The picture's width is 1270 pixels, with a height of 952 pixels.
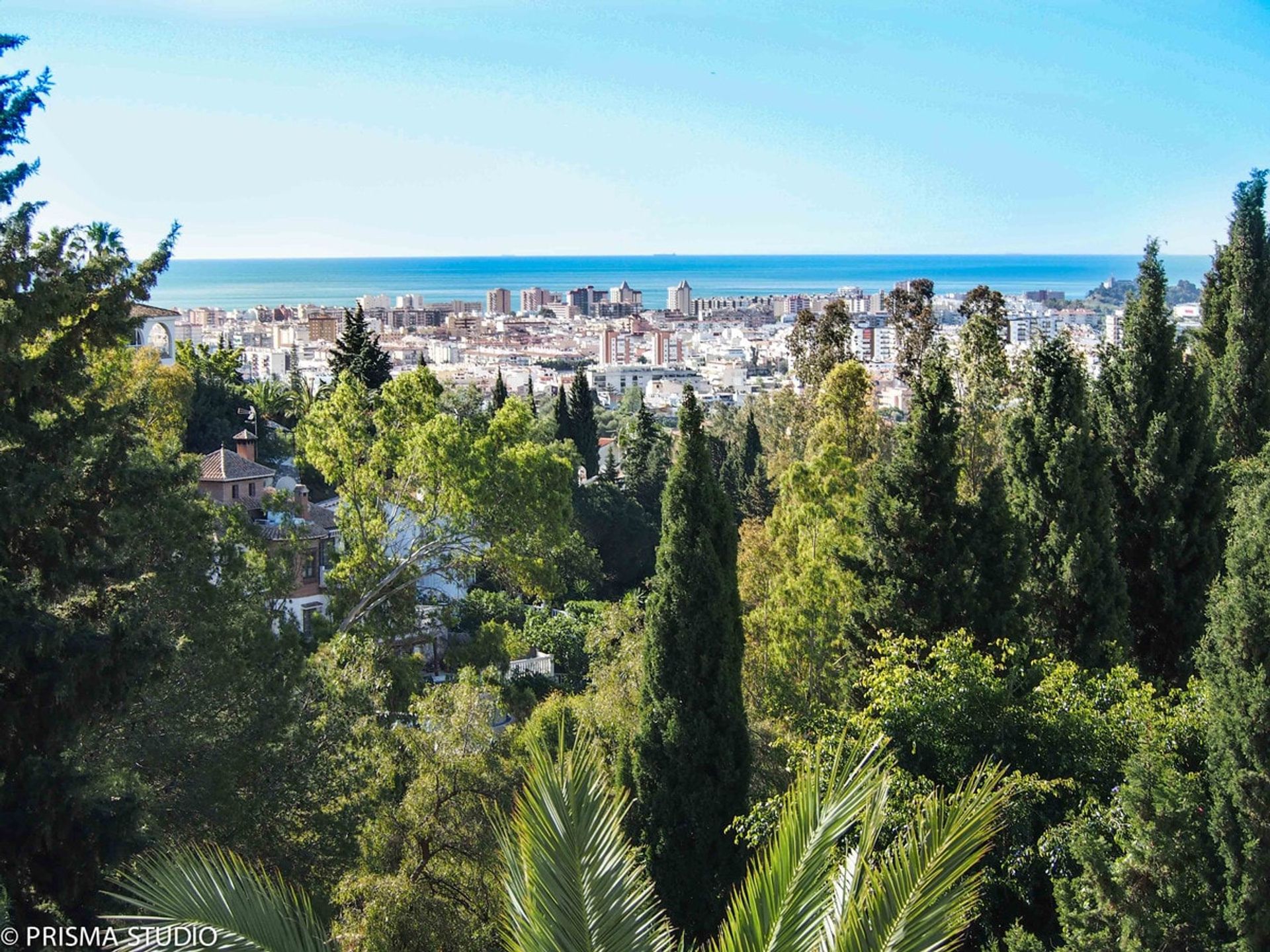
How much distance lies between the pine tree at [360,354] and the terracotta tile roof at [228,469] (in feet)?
21.7

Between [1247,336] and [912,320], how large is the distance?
8.73m

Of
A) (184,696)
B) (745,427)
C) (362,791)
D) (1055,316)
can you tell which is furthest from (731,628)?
(1055,316)

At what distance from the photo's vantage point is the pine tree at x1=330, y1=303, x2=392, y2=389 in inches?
1158

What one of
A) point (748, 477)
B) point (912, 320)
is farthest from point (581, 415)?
point (912, 320)

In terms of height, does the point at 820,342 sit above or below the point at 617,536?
above

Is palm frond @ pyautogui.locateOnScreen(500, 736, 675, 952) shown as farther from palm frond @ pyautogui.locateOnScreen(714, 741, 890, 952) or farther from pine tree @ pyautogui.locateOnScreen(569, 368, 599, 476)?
pine tree @ pyautogui.locateOnScreen(569, 368, 599, 476)

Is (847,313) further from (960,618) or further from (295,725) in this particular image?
(295,725)

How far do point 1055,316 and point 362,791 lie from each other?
14828cm

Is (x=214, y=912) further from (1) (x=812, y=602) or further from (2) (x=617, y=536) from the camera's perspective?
(2) (x=617, y=536)

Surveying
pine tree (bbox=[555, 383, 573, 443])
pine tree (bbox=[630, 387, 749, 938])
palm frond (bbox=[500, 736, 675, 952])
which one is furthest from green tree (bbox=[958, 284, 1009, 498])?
pine tree (bbox=[555, 383, 573, 443])

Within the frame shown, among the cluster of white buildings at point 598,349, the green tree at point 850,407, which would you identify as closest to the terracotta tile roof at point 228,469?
the green tree at point 850,407

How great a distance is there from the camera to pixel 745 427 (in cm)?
4019

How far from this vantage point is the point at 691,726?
10117 millimetres

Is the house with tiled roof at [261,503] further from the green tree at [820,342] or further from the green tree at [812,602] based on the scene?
the green tree at [820,342]
